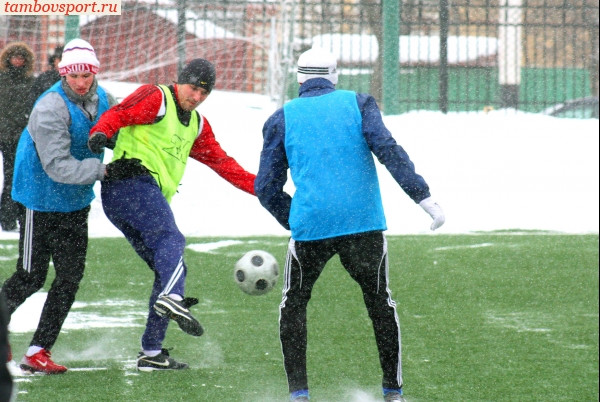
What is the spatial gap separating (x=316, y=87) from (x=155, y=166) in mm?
1141

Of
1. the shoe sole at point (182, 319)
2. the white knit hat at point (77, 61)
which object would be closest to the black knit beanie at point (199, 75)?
the white knit hat at point (77, 61)

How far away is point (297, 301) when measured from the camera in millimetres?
4848

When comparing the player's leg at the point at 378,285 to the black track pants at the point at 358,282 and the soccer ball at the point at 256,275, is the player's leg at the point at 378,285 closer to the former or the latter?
the black track pants at the point at 358,282

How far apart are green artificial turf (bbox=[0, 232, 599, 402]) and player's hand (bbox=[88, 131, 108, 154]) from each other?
1257 millimetres

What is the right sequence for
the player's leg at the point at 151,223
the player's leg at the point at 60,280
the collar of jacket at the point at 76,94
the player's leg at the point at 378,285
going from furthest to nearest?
the player's leg at the point at 60,280 < the collar of jacket at the point at 76,94 < the player's leg at the point at 151,223 < the player's leg at the point at 378,285

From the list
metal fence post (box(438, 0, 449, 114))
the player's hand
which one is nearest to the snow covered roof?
metal fence post (box(438, 0, 449, 114))

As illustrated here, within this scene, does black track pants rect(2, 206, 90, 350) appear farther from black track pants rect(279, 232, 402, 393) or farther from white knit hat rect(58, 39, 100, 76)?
black track pants rect(279, 232, 402, 393)

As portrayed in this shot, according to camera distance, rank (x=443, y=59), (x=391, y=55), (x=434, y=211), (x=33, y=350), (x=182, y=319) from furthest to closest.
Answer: (x=443, y=59), (x=391, y=55), (x=33, y=350), (x=182, y=319), (x=434, y=211)

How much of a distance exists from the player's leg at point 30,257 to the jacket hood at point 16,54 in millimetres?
4610

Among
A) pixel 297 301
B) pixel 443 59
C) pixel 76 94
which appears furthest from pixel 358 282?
pixel 443 59

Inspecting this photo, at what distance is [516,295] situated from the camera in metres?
8.02

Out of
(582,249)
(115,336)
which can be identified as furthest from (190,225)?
(115,336)

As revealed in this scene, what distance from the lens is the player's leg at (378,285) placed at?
4.75m

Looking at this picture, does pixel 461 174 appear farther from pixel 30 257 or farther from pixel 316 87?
pixel 316 87
